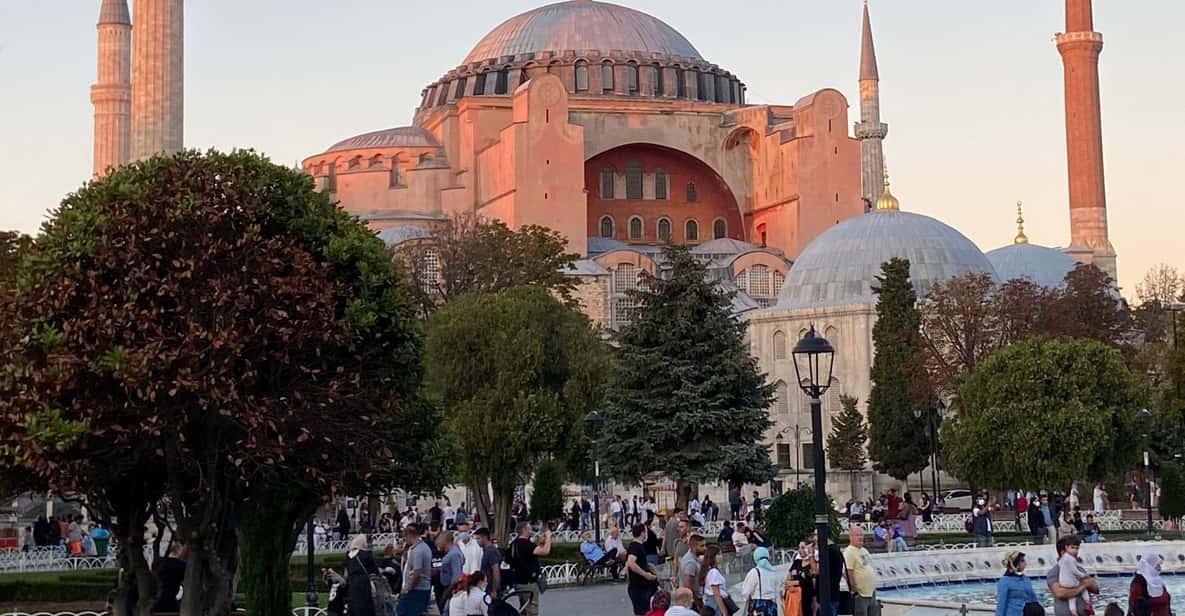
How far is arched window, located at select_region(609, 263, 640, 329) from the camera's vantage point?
51.5 m

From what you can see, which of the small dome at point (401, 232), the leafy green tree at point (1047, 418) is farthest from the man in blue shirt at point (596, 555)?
the small dome at point (401, 232)

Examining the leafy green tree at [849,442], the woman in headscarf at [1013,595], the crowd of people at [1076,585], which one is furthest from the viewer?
the leafy green tree at [849,442]

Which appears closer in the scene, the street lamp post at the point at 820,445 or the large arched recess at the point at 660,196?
the street lamp post at the point at 820,445

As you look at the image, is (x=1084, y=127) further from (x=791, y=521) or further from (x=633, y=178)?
(x=791, y=521)

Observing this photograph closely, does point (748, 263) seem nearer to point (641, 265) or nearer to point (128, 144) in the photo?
point (641, 265)

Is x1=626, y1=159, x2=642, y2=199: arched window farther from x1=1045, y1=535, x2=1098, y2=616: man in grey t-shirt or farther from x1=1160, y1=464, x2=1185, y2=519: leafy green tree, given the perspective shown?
x1=1045, y1=535, x2=1098, y2=616: man in grey t-shirt

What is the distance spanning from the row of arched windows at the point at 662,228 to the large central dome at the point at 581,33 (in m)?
6.67

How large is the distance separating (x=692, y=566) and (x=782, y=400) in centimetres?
3536

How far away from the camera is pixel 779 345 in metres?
46.8

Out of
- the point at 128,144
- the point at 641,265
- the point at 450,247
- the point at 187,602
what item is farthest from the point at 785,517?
the point at 128,144

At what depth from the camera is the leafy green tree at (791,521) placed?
65.3ft

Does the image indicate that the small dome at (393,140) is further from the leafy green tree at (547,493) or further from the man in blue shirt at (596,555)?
the man in blue shirt at (596,555)

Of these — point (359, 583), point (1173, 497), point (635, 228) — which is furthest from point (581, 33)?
point (359, 583)

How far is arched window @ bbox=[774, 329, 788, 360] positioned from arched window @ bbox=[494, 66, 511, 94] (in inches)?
802
